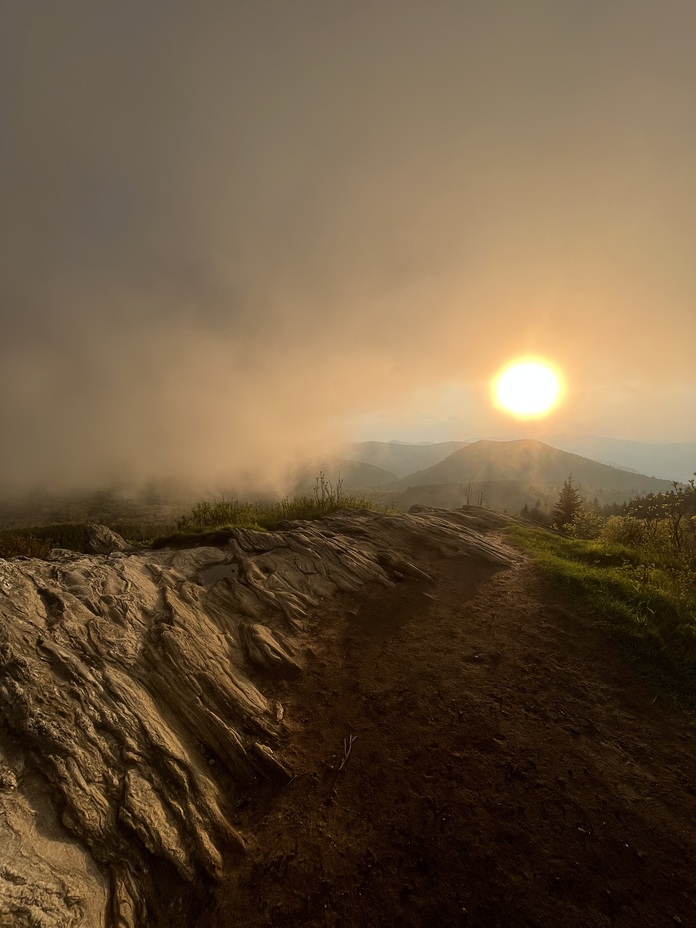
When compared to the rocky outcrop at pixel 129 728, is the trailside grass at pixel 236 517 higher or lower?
higher

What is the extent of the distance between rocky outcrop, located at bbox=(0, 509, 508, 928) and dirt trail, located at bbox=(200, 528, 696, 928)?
28.4 inches

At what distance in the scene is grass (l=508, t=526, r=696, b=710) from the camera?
334 inches

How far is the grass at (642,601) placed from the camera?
27.9ft

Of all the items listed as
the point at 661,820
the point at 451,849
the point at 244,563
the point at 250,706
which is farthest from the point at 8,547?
the point at 661,820

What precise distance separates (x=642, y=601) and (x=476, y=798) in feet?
26.5

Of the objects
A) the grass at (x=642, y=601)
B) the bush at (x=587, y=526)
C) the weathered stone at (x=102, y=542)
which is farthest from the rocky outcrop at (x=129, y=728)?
the bush at (x=587, y=526)

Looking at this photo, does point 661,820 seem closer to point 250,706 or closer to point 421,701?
point 421,701

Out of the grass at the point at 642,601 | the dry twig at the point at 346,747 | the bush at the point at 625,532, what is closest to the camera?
the dry twig at the point at 346,747

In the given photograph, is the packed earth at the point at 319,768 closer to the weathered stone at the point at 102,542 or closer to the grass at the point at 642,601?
the grass at the point at 642,601

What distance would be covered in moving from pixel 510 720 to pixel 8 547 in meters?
21.8

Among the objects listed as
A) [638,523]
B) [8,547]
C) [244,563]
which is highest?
[638,523]

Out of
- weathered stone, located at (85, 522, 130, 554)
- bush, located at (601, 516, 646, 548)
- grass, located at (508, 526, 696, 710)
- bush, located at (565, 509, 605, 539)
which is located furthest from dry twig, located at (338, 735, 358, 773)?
bush, located at (565, 509, 605, 539)

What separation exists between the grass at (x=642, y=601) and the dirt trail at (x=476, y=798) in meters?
0.66

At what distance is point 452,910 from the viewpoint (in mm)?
4750
